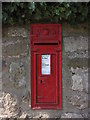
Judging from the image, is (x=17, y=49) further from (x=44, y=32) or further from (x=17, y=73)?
(x=44, y=32)

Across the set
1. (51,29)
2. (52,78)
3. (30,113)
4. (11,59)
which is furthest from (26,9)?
(30,113)

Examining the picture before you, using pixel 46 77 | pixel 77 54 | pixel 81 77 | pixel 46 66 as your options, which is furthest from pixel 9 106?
pixel 77 54

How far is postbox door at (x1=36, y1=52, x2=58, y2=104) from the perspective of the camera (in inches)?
176

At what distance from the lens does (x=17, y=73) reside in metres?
4.48

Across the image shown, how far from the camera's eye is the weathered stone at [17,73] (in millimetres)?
4473

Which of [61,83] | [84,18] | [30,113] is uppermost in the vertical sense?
[84,18]

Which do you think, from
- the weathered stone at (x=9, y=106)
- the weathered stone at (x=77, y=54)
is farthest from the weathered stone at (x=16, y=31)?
the weathered stone at (x=9, y=106)

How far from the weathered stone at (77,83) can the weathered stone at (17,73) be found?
745 mm

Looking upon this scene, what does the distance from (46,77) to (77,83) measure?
0.47 meters

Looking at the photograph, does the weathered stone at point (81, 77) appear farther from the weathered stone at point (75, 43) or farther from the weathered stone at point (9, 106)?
the weathered stone at point (9, 106)

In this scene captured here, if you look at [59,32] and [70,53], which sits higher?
[59,32]

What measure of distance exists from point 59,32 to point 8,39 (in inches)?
30.1

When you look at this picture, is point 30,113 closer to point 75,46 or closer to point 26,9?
point 75,46

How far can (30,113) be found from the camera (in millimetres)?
4520
